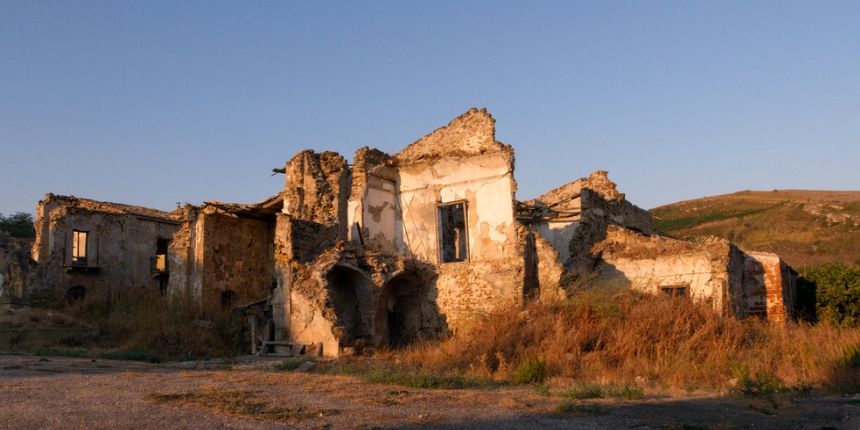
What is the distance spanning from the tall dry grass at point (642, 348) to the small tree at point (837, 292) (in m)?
6.66

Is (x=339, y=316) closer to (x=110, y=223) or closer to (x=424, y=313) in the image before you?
(x=424, y=313)

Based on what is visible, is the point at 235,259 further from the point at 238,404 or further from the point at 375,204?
the point at 238,404

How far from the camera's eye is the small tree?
20.2m

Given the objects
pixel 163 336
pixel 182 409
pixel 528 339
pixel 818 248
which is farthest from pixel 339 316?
pixel 818 248

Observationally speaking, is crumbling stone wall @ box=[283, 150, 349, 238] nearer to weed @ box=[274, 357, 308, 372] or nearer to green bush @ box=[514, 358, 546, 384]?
weed @ box=[274, 357, 308, 372]

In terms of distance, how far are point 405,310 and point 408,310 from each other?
0.28ft

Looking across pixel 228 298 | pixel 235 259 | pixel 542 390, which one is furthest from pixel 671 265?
pixel 228 298

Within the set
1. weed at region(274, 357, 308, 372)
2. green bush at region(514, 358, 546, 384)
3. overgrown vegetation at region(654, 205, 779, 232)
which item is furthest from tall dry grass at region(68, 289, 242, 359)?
overgrown vegetation at region(654, 205, 779, 232)

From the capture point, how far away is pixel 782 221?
50.6 m

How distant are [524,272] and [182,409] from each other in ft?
36.6

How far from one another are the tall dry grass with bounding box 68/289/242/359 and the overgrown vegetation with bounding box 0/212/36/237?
23.3m

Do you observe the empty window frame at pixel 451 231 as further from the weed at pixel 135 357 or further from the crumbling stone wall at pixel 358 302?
the weed at pixel 135 357

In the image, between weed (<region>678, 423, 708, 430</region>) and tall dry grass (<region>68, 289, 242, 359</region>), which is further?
tall dry grass (<region>68, 289, 242, 359</region>)

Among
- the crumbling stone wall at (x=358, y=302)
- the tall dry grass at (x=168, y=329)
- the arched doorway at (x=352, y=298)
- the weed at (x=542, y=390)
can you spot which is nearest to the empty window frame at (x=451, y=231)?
the crumbling stone wall at (x=358, y=302)
